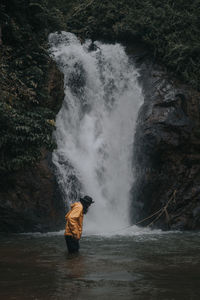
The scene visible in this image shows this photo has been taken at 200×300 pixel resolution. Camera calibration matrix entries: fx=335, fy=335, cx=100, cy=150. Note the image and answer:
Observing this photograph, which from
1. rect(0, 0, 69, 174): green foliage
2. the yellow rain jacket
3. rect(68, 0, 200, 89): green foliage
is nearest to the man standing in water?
the yellow rain jacket

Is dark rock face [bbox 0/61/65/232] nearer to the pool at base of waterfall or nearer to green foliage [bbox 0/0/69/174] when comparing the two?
green foliage [bbox 0/0/69/174]

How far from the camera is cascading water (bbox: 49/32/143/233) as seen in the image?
15.2 m

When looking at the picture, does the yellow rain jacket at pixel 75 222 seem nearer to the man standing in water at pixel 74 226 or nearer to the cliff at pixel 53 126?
the man standing in water at pixel 74 226

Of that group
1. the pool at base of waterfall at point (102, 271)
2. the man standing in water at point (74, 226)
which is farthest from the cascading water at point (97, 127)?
the man standing in water at point (74, 226)

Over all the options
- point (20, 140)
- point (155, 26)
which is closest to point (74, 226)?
point (20, 140)

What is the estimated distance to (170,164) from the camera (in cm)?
1508

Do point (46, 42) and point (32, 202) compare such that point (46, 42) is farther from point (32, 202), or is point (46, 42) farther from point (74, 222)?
point (74, 222)

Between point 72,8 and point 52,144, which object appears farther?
point 72,8

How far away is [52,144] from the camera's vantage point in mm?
12133

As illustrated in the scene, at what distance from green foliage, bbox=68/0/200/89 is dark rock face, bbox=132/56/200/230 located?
265 cm

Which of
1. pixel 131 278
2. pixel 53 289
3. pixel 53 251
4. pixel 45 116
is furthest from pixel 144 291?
pixel 45 116

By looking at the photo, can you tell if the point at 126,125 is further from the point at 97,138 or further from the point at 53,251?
the point at 53,251

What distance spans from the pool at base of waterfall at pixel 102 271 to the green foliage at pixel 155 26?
10945mm

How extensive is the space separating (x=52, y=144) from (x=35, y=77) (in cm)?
328
